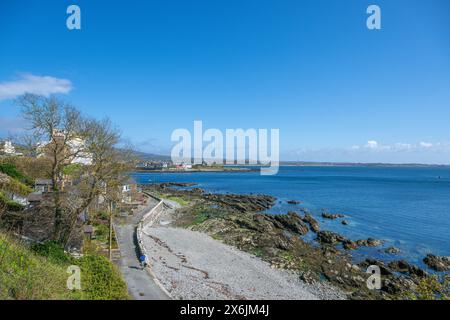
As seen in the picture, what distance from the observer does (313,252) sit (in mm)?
27375

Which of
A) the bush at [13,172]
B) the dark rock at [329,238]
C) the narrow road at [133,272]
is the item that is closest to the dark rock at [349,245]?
the dark rock at [329,238]

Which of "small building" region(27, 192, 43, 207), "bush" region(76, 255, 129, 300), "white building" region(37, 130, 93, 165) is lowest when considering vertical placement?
"bush" region(76, 255, 129, 300)

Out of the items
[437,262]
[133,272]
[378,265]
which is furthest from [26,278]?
[437,262]

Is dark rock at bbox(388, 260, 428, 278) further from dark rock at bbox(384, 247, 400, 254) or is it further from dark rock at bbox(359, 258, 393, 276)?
dark rock at bbox(384, 247, 400, 254)

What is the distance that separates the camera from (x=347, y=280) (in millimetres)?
21062

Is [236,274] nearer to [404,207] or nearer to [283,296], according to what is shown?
[283,296]

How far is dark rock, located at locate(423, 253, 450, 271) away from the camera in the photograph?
2478 cm

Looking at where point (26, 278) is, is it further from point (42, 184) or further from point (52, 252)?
point (42, 184)

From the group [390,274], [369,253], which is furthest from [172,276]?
[369,253]

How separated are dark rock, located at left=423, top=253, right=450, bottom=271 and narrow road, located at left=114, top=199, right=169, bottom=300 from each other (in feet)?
76.4

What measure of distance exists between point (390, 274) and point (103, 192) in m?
21.8

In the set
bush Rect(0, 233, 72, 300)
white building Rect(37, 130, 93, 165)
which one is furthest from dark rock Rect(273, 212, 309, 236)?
bush Rect(0, 233, 72, 300)
